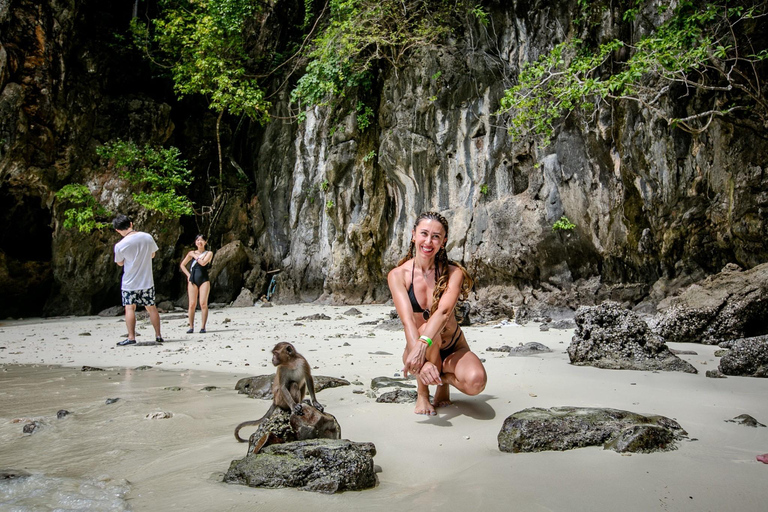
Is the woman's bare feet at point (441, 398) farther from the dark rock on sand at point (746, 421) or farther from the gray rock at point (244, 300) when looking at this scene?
the gray rock at point (244, 300)

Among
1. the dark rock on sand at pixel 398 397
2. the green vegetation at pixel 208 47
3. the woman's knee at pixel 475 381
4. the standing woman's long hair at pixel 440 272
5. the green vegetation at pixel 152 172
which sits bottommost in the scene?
the dark rock on sand at pixel 398 397

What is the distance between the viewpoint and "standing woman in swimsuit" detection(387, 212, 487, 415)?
9.50 feet

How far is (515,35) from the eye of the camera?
1202 centimetres

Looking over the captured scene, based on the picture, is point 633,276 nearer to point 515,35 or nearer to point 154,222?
point 515,35

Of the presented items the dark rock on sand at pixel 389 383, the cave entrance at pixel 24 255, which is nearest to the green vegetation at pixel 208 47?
the cave entrance at pixel 24 255

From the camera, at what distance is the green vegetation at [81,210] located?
13.2 meters

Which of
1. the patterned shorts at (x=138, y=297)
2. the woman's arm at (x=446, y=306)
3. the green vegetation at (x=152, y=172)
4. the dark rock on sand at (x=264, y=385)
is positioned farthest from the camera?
the green vegetation at (x=152, y=172)

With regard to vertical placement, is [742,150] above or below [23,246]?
above

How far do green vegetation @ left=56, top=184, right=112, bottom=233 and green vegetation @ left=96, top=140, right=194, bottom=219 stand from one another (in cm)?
107

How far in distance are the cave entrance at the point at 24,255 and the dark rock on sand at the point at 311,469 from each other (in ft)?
48.6

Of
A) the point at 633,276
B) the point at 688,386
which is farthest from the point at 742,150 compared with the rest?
the point at 688,386

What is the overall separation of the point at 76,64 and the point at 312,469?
16249 millimetres

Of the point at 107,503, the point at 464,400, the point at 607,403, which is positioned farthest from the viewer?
the point at 464,400

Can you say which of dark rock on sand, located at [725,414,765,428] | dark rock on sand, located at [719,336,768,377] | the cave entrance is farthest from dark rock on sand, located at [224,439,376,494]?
the cave entrance
